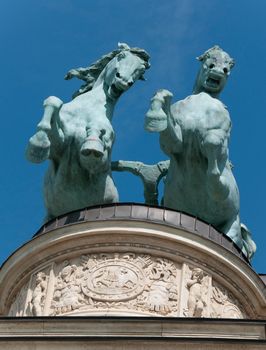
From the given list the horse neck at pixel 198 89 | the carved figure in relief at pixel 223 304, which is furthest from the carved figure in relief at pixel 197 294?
the horse neck at pixel 198 89

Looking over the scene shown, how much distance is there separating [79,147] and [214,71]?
4132 millimetres

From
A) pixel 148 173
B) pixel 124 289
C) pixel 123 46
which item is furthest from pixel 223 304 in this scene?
pixel 123 46

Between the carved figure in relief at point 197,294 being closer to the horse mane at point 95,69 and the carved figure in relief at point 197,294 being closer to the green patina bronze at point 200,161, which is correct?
the green patina bronze at point 200,161

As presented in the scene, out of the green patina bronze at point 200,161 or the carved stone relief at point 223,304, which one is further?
the green patina bronze at point 200,161

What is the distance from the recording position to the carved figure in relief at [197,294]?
1167 inches

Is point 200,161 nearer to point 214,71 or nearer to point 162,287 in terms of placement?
point 214,71

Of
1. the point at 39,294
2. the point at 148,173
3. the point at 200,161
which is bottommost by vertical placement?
the point at 39,294

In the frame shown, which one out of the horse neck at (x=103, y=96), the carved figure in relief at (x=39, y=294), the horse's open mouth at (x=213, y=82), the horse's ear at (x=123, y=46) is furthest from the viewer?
the horse's ear at (x=123, y=46)

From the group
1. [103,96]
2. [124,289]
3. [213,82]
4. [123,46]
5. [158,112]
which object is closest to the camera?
[124,289]

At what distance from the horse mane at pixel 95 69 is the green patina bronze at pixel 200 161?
203 cm

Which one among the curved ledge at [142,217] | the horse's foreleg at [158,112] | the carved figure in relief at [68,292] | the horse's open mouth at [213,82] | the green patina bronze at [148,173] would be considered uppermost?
the horse's open mouth at [213,82]

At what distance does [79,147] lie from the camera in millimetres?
32844

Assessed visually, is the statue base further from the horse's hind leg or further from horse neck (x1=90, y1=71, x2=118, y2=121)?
horse neck (x1=90, y1=71, x2=118, y2=121)

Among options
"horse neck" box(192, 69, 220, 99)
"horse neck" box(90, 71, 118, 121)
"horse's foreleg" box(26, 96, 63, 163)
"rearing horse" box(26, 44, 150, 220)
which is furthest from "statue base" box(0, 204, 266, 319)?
"horse neck" box(192, 69, 220, 99)
